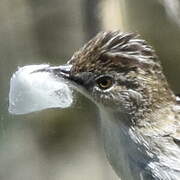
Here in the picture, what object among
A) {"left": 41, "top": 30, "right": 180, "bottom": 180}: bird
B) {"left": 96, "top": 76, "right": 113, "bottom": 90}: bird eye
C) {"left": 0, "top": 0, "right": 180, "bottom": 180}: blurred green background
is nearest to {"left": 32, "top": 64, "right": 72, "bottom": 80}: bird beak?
{"left": 41, "top": 30, "right": 180, "bottom": 180}: bird

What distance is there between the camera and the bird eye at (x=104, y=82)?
12.1 feet

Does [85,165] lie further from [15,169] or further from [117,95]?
[117,95]

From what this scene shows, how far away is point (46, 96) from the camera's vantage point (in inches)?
153

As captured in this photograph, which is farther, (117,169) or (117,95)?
(117,169)

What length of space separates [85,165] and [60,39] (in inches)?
34.0

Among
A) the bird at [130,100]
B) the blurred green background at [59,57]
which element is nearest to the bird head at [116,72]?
the bird at [130,100]

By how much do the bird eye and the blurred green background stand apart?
1453mm

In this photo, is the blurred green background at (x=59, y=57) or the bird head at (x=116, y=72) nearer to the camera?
the bird head at (x=116, y=72)

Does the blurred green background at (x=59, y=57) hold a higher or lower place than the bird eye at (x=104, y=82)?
lower

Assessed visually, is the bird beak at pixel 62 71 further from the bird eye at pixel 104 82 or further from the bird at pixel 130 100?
the bird eye at pixel 104 82

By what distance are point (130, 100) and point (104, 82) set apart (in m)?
0.13

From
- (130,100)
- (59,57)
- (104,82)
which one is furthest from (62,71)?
(59,57)

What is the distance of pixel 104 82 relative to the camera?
3.71 meters

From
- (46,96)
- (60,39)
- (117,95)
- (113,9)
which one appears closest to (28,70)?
(46,96)
